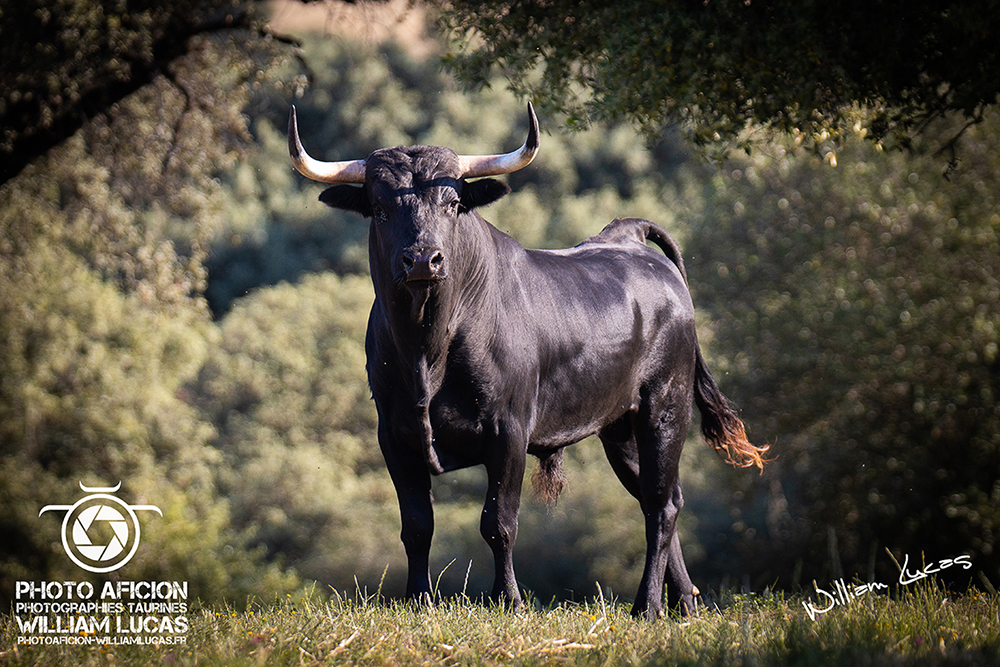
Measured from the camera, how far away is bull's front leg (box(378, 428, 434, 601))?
5.33 meters

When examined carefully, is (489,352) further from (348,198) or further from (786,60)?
(786,60)

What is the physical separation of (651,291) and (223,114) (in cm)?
669

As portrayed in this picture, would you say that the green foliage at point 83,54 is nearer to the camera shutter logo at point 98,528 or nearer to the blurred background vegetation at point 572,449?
the blurred background vegetation at point 572,449

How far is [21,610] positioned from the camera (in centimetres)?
616

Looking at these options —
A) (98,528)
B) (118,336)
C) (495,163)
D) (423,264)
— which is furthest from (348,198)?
(98,528)

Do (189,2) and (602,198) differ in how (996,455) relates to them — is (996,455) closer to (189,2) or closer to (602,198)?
(189,2)

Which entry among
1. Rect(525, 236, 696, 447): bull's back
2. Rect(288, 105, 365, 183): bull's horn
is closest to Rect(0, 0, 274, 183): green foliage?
Rect(288, 105, 365, 183): bull's horn

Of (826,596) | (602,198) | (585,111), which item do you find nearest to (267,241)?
(602,198)

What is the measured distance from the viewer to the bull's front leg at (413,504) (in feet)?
17.5

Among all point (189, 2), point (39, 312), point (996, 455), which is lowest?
point (996, 455)

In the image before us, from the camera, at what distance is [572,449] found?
96.7 ft

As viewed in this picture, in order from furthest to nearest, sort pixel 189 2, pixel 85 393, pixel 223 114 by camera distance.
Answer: pixel 85 393 → pixel 223 114 → pixel 189 2

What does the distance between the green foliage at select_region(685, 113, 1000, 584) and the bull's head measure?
468 inches

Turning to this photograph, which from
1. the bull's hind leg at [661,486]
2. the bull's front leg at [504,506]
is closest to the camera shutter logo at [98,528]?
the bull's front leg at [504,506]
